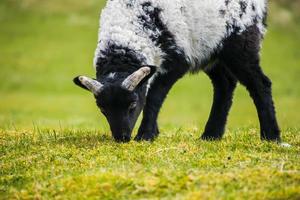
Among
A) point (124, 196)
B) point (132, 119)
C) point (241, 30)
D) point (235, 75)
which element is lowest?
point (124, 196)

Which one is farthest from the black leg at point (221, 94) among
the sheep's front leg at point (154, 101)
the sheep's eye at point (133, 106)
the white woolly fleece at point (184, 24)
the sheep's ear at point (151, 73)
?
the sheep's eye at point (133, 106)

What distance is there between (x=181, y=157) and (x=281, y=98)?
93.7ft

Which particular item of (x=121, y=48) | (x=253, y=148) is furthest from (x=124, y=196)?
(x=121, y=48)

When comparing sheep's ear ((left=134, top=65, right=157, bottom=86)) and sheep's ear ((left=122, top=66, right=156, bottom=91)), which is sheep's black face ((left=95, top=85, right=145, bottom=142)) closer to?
sheep's ear ((left=122, top=66, right=156, bottom=91))

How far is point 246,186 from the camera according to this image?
8.09 m

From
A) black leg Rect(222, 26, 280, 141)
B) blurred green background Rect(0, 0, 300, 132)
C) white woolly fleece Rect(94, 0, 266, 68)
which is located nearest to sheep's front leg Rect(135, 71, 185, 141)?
white woolly fleece Rect(94, 0, 266, 68)

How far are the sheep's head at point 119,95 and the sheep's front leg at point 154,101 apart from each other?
20.6 inches

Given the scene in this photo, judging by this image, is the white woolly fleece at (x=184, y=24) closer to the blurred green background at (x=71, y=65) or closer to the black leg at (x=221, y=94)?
the black leg at (x=221, y=94)

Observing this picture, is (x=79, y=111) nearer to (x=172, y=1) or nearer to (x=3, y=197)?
(x=172, y=1)

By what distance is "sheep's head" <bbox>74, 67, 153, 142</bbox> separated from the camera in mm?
10875

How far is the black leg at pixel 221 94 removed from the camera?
1294 cm

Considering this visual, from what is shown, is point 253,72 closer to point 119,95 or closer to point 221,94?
point 221,94

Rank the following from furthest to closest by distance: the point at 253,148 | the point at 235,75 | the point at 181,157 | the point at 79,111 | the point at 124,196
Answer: the point at 79,111 → the point at 235,75 → the point at 253,148 → the point at 181,157 → the point at 124,196

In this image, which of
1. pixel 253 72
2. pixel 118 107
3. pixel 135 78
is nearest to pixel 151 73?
pixel 135 78
